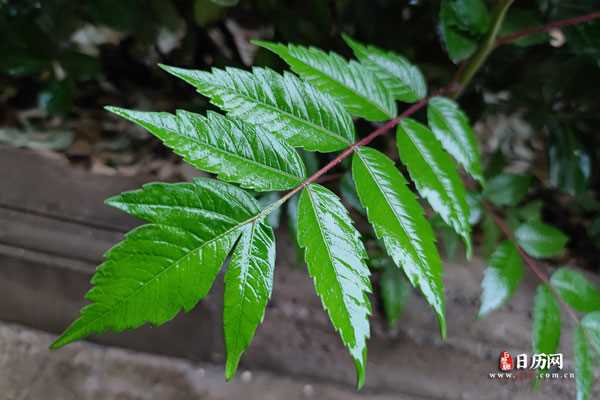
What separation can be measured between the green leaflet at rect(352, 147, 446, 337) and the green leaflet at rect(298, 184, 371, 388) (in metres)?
0.04

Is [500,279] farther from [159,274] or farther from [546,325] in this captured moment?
[159,274]

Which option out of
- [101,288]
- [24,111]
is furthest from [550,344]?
[24,111]

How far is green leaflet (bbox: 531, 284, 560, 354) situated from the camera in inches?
26.6

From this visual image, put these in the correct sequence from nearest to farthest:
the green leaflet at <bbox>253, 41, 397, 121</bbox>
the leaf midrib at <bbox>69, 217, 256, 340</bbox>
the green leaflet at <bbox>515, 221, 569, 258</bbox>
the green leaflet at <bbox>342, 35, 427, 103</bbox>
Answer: the leaf midrib at <bbox>69, 217, 256, 340</bbox>, the green leaflet at <bbox>253, 41, 397, 121</bbox>, the green leaflet at <bbox>342, 35, 427, 103</bbox>, the green leaflet at <bbox>515, 221, 569, 258</bbox>

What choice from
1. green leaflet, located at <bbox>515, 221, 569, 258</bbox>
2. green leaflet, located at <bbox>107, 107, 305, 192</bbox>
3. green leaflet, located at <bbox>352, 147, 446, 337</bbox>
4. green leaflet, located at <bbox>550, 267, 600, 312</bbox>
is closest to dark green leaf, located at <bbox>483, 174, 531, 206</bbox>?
green leaflet, located at <bbox>515, 221, 569, 258</bbox>

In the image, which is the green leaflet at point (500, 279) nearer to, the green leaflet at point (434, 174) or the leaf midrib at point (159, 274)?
the green leaflet at point (434, 174)

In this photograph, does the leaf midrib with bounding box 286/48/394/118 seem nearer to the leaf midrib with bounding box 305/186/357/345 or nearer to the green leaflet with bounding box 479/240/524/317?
the leaf midrib with bounding box 305/186/357/345

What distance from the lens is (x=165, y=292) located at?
389 millimetres

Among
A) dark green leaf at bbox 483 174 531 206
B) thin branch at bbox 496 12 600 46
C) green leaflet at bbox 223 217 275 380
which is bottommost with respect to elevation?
green leaflet at bbox 223 217 275 380

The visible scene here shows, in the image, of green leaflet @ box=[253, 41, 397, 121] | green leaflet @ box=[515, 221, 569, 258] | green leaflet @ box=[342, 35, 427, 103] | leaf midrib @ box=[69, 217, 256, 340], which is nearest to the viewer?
leaf midrib @ box=[69, 217, 256, 340]

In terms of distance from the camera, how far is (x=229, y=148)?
0.44m

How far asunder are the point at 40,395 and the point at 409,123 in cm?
80

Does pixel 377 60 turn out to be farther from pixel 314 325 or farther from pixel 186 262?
pixel 314 325

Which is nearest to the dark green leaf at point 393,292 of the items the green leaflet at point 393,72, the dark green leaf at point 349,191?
the dark green leaf at point 349,191
